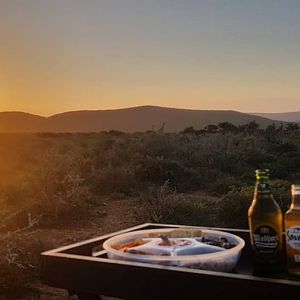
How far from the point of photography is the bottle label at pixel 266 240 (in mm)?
2160

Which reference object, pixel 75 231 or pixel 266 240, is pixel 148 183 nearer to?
pixel 75 231

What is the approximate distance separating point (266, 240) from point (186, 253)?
1.06ft

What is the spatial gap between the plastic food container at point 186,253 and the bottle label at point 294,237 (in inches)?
9.0

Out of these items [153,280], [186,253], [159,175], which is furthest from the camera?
[159,175]

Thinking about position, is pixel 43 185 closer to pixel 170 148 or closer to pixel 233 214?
pixel 233 214

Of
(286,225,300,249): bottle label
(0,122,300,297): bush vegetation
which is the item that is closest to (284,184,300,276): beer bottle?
(286,225,300,249): bottle label

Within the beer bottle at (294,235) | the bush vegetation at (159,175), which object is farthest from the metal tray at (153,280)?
the bush vegetation at (159,175)

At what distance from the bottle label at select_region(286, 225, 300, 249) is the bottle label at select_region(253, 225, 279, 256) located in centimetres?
5

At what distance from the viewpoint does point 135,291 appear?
2152mm

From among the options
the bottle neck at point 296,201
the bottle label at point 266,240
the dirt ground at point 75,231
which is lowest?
the dirt ground at point 75,231

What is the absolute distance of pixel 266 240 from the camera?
7.11 feet

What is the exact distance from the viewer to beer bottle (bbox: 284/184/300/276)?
83.6 inches

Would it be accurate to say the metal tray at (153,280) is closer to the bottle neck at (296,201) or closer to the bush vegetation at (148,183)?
the bottle neck at (296,201)

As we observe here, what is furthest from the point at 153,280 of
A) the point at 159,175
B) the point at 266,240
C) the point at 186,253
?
the point at 159,175
